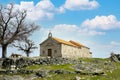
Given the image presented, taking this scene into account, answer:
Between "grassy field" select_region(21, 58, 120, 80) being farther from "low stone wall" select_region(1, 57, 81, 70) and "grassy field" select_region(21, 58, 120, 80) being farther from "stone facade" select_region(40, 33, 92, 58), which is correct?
"stone facade" select_region(40, 33, 92, 58)

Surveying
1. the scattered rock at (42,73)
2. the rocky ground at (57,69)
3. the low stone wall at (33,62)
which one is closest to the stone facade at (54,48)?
the rocky ground at (57,69)

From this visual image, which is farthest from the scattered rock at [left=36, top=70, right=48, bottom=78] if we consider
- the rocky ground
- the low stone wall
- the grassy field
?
the low stone wall

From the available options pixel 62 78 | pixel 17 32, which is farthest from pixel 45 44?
pixel 62 78

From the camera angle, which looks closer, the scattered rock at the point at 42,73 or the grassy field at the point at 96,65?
the grassy field at the point at 96,65

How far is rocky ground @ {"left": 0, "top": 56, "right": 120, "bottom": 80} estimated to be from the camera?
60969 mm

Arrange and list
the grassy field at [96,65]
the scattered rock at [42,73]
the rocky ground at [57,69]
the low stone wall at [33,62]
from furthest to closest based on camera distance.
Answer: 1. the low stone wall at [33,62]
2. the scattered rock at [42,73]
3. the rocky ground at [57,69]
4. the grassy field at [96,65]

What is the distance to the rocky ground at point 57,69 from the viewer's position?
6097 cm

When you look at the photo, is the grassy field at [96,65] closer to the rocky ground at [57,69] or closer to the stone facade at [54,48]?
the rocky ground at [57,69]

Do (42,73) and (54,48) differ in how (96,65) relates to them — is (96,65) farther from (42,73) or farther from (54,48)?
(54,48)

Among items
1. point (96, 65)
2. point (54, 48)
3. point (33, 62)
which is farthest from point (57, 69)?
point (54, 48)

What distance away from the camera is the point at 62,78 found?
Result: 59719mm

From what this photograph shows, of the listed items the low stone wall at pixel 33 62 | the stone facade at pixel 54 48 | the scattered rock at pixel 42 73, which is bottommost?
the scattered rock at pixel 42 73

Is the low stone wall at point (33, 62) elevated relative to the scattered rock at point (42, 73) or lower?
elevated

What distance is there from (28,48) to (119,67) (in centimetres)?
4056
